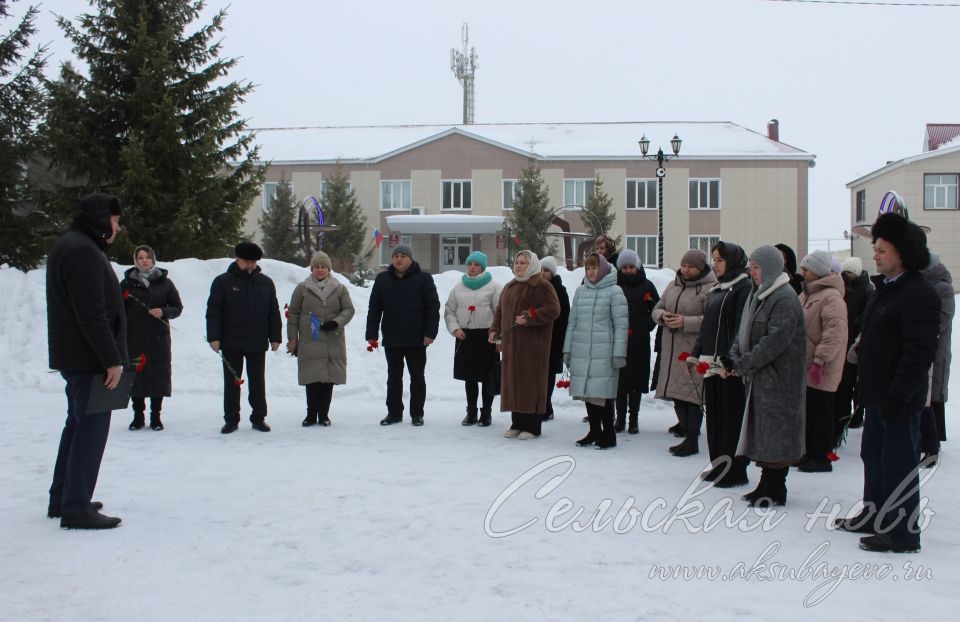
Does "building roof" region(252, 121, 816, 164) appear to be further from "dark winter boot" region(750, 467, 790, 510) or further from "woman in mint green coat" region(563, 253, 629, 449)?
"dark winter boot" region(750, 467, 790, 510)

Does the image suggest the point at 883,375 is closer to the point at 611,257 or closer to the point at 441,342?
the point at 611,257

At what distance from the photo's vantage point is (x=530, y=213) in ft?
125

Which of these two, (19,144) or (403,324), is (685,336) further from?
(19,144)

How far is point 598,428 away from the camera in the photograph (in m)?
8.34

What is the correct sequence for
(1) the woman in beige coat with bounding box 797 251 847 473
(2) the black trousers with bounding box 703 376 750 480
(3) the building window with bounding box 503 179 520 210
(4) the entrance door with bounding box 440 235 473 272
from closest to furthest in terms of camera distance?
(2) the black trousers with bounding box 703 376 750 480 → (1) the woman in beige coat with bounding box 797 251 847 473 → (3) the building window with bounding box 503 179 520 210 → (4) the entrance door with bounding box 440 235 473 272

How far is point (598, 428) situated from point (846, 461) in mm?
2221

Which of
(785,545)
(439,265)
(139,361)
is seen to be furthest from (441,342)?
(439,265)

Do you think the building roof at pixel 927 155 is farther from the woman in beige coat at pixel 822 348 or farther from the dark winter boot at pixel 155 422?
the dark winter boot at pixel 155 422

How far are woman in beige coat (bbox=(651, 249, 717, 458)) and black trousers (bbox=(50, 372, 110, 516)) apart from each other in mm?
4909

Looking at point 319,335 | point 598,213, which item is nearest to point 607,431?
point 319,335

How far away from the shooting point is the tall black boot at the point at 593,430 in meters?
8.31

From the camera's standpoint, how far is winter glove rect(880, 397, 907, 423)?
192 inches

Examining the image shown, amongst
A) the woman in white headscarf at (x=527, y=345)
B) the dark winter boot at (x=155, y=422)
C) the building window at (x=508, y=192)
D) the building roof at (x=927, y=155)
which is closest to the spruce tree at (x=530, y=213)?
the building window at (x=508, y=192)

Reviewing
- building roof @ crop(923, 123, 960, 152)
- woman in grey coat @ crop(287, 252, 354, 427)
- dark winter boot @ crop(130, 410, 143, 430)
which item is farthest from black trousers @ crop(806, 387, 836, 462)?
building roof @ crop(923, 123, 960, 152)
